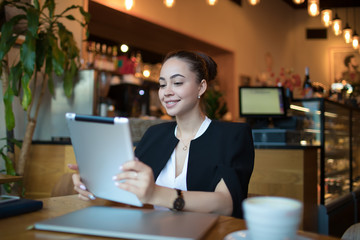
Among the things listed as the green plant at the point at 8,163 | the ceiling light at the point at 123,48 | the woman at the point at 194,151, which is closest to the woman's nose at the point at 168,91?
the woman at the point at 194,151

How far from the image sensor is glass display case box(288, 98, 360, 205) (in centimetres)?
343

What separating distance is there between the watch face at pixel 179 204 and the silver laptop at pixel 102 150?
140 millimetres

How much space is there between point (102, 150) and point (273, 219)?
0.55 m

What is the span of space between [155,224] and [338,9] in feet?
32.7

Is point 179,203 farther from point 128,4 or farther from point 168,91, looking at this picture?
point 128,4

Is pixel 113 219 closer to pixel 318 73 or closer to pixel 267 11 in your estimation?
pixel 267 11

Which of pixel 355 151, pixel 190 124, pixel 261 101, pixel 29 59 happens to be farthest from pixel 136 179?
pixel 355 151

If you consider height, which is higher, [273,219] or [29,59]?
[29,59]

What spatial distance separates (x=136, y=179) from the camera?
0.99 m

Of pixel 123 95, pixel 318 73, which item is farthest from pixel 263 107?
pixel 318 73

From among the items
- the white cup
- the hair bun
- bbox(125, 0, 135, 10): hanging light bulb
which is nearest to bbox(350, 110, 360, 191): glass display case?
bbox(125, 0, 135, 10): hanging light bulb

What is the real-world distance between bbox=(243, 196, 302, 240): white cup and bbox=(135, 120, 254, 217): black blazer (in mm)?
728

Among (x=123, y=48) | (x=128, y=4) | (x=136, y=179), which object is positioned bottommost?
(x=136, y=179)

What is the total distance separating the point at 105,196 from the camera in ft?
3.71
